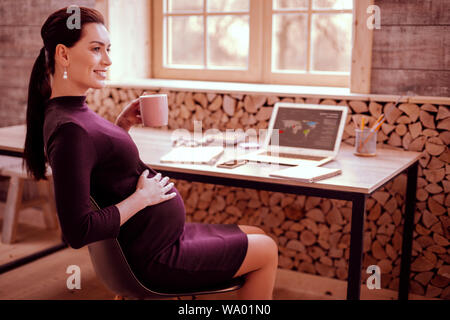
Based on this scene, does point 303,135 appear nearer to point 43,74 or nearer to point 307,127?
point 307,127

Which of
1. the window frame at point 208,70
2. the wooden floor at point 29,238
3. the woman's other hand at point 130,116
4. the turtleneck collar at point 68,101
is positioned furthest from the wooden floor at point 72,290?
the turtleneck collar at point 68,101

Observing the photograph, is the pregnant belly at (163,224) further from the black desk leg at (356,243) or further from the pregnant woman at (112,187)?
the black desk leg at (356,243)

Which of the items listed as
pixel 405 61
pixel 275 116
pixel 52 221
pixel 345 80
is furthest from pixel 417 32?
pixel 52 221

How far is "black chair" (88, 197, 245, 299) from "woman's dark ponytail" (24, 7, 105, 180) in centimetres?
32

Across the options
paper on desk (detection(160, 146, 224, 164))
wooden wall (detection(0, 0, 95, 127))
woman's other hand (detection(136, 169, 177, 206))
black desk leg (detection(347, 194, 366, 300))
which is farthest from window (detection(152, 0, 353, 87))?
woman's other hand (detection(136, 169, 177, 206))

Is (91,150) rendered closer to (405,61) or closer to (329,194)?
(329,194)

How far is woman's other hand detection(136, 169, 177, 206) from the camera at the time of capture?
1661 millimetres

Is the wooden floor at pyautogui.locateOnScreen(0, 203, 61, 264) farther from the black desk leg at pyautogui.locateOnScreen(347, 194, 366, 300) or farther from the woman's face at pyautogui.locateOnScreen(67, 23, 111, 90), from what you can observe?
→ the black desk leg at pyautogui.locateOnScreen(347, 194, 366, 300)

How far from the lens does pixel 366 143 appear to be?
7.79ft

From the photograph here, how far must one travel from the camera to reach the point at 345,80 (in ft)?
9.71

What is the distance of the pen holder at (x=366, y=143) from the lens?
7.75ft

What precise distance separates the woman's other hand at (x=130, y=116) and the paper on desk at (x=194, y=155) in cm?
21
